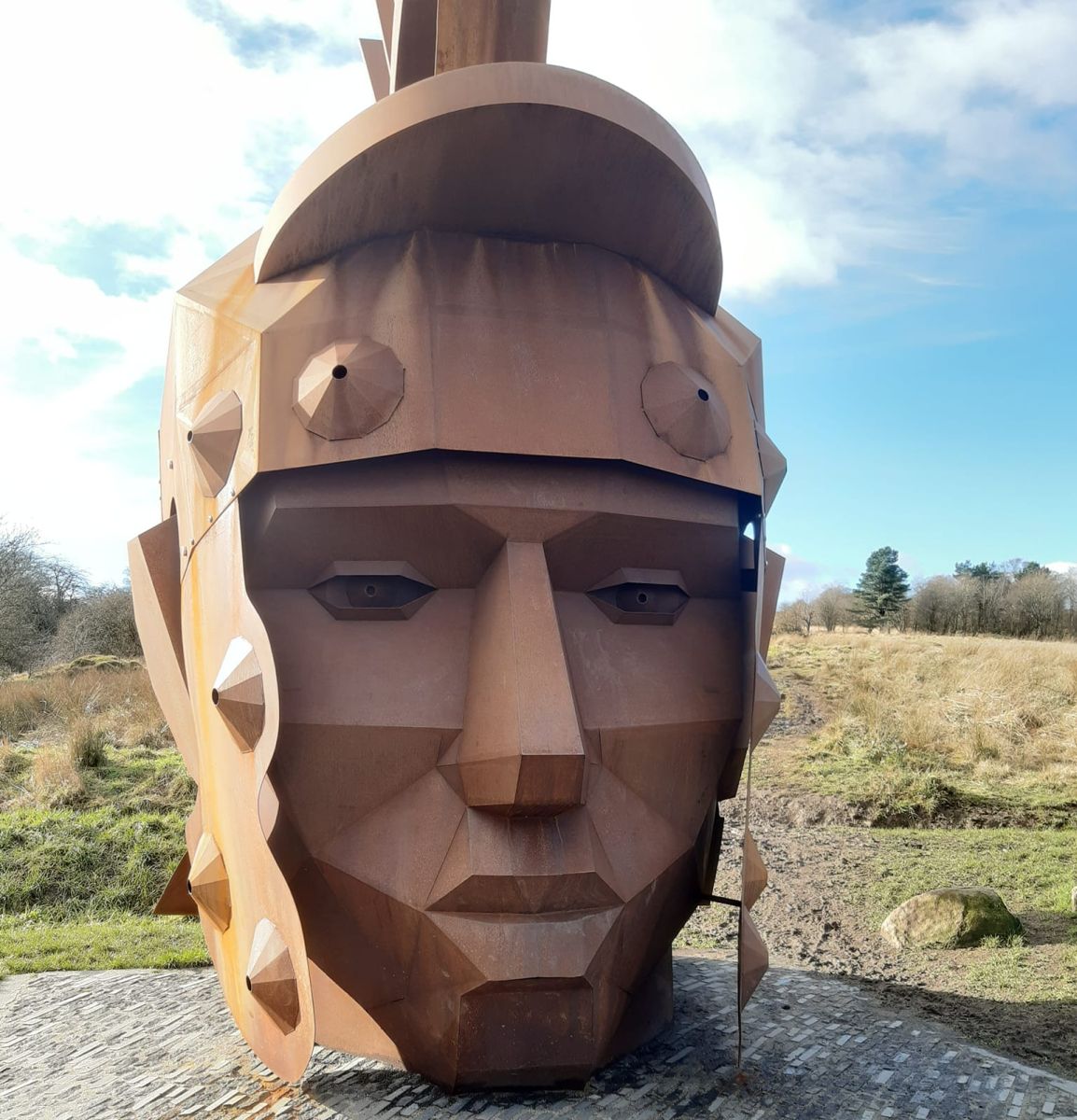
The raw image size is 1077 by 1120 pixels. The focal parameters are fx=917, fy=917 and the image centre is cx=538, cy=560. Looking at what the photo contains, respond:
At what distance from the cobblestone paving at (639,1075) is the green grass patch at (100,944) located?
1076 millimetres

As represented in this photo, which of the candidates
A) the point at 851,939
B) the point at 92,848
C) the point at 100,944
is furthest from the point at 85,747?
the point at 851,939

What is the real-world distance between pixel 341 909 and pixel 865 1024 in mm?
2640

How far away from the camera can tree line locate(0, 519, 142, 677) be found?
982 inches

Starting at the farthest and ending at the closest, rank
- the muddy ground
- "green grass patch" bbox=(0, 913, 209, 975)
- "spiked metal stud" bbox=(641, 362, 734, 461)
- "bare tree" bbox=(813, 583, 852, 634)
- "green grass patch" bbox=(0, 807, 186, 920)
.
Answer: "bare tree" bbox=(813, 583, 852, 634) → "green grass patch" bbox=(0, 807, 186, 920) → "green grass patch" bbox=(0, 913, 209, 975) → the muddy ground → "spiked metal stud" bbox=(641, 362, 734, 461)

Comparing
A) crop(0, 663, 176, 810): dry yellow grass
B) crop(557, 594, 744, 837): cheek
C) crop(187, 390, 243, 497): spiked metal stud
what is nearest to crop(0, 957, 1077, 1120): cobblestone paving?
crop(557, 594, 744, 837): cheek

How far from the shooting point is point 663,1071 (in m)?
3.50

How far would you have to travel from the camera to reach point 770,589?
13.6 feet

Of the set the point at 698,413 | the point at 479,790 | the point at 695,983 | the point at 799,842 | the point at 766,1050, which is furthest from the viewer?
the point at 799,842

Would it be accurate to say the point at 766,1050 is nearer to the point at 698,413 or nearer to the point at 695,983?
the point at 695,983

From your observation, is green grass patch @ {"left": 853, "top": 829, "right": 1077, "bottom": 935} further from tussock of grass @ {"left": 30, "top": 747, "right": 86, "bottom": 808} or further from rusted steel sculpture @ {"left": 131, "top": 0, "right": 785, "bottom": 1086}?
tussock of grass @ {"left": 30, "top": 747, "right": 86, "bottom": 808}

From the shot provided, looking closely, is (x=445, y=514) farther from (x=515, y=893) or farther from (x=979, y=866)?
(x=979, y=866)

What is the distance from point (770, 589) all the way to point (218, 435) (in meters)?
2.42

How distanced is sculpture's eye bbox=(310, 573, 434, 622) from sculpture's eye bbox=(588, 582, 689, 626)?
69cm

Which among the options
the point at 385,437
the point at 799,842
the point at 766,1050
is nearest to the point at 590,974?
the point at 766,1050
